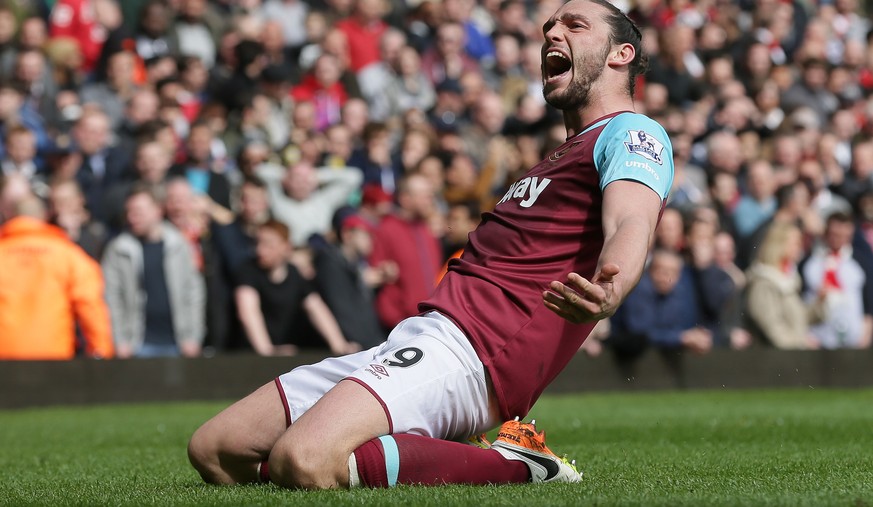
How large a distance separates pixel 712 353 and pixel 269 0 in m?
7.30

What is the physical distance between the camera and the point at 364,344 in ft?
45.1

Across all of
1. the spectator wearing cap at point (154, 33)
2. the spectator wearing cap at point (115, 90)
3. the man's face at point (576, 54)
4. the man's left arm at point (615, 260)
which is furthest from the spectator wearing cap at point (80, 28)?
the man's left arm at point (615, 260)

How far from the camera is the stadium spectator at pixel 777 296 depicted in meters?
15.3

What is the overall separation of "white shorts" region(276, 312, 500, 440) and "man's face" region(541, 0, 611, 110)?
3.53 ft

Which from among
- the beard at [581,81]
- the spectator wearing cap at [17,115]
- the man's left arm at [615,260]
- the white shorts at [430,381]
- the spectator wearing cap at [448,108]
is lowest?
the spectator wearing cap at [448,108]

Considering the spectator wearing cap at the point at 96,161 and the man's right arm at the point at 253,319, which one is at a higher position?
the spectator wearing cap at the point at 96,161

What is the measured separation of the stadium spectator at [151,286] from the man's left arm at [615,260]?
8.21 m

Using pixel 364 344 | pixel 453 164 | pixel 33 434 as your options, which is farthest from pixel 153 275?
pixel 453 164

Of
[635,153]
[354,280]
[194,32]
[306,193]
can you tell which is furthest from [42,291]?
[635,153]

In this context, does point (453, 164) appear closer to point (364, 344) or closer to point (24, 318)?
point (364, 344)

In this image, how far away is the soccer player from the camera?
5.52 metres

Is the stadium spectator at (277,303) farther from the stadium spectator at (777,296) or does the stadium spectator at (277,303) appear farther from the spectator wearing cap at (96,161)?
the stadium spectator at (777,296)

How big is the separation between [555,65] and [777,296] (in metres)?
9.79

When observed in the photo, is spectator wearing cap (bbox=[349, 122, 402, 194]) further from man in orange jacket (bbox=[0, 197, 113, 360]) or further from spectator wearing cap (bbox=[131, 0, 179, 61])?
man in orange jacket (bbox=[0, 197, 113, 360])
